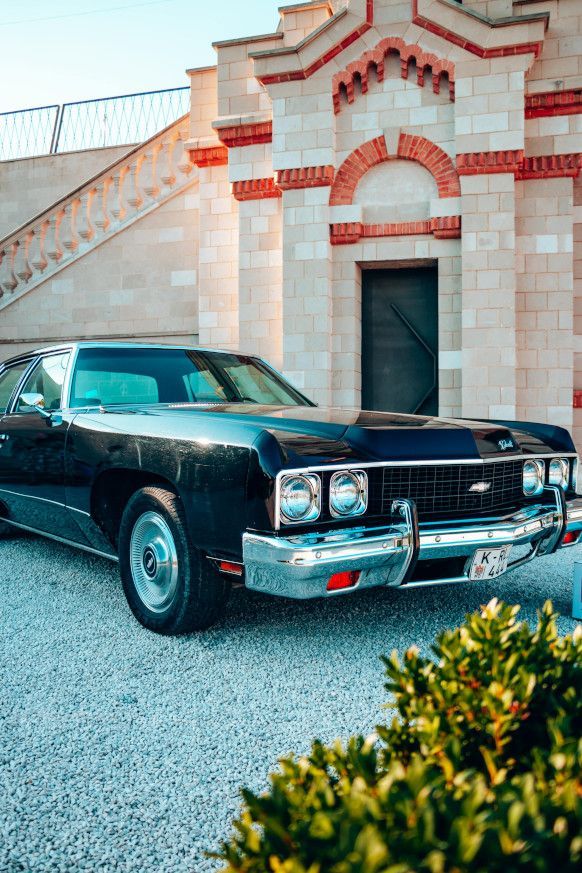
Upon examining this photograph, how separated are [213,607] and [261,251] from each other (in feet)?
24.6

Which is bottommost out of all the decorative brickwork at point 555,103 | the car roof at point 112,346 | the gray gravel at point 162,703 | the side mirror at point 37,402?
the gray gravel at point 162,703

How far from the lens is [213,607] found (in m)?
3.45

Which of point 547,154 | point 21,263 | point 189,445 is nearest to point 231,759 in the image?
point 189,445

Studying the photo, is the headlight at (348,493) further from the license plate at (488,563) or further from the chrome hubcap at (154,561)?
the chrome hubcap at (154,561)

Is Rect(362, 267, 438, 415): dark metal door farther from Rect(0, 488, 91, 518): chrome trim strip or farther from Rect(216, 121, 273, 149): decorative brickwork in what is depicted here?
Rect(0, 488, 91, 518): chrome trim strip

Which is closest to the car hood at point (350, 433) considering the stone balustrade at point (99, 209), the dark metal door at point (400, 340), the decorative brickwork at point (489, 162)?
the dark metal door at point (400, 340)

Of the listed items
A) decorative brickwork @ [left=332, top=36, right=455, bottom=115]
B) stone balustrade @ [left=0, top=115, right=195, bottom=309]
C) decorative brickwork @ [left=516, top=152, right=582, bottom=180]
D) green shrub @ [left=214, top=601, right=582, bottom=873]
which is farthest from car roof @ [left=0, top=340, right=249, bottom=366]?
stone balustrade @ [left=0, top=115, right=195, bottom=309]

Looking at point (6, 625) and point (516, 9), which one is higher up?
point (516, 9)

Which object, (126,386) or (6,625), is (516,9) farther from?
(6,625)

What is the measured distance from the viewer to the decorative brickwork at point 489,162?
Answer: 902 centimetres

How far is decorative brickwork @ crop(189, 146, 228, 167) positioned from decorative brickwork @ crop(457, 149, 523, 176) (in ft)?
11.7

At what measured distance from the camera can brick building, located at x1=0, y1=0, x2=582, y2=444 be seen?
9.12 meters

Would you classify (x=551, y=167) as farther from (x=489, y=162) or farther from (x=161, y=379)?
(x=161, y=379)

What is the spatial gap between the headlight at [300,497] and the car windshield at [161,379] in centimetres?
164
